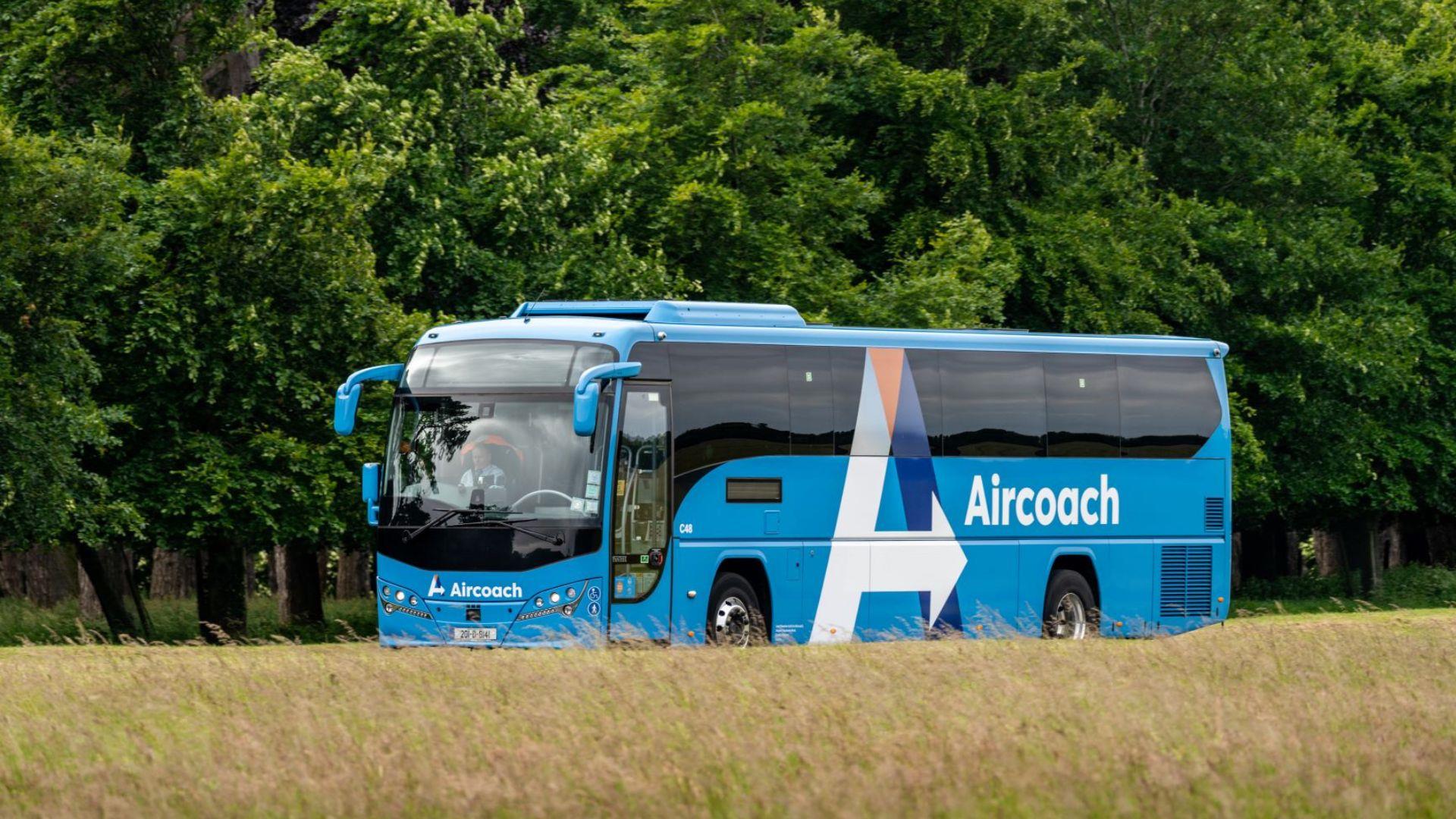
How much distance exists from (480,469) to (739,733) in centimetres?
857

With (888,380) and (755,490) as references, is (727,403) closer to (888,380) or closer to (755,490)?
(755,490)

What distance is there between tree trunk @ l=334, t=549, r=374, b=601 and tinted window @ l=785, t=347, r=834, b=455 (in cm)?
2494

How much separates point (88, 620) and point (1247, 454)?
1979 centimetres

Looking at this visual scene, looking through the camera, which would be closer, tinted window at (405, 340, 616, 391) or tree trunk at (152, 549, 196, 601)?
tinted window at (405, 340, 616, 391)

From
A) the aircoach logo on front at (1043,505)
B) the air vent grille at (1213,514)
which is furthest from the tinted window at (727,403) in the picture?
the air vent grille at (1213,514)

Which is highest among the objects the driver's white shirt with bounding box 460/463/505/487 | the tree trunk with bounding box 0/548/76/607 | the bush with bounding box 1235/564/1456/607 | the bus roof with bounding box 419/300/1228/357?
the bus roof with bounding box 419/300/1228/357

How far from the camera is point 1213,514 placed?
2408 cm

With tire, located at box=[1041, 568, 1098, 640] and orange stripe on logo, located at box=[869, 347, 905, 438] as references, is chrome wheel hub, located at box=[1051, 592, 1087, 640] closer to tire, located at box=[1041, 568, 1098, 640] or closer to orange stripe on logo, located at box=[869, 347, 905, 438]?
tire, located at box=[1041, 568, 1098, 640]

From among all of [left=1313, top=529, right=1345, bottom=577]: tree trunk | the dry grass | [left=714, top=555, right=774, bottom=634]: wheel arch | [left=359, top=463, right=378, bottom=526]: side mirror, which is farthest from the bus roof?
[left=1313, top=529, right=1345, bottom=577]: tree trunk

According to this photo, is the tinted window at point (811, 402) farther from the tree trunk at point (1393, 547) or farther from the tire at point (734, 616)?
the tree trunk at point (1393, 547)

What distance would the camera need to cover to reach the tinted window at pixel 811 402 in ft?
67.5

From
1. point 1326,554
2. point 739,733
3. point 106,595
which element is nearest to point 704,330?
point 739,733

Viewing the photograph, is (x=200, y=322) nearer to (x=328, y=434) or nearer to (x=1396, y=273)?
(x=328, y=434)

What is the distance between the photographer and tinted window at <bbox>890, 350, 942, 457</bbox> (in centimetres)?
2153
